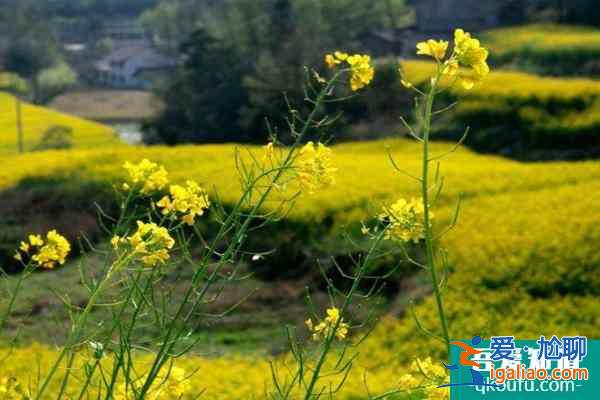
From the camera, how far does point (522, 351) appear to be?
3.01 metres

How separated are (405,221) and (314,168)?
29 centimetres

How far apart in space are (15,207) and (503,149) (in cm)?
772

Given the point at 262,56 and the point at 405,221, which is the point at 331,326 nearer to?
the point at 405,221

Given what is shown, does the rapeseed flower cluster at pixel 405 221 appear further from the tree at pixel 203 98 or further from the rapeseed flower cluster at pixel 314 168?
the tree at pixel 203 98

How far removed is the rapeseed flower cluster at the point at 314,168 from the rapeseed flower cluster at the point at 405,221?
0.19m

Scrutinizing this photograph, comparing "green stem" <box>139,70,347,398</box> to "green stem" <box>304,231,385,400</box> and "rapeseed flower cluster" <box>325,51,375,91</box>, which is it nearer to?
"rapeseed flower cluster" <box>325,51,375,91</box>

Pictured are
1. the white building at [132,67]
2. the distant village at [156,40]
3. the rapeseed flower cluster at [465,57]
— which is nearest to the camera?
the rapeseed flower cluster at [465,57]

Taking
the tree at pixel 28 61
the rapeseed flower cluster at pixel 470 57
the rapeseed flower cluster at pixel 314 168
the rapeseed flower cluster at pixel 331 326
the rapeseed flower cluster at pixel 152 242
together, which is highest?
the rapeseed flower cluster at pixel 470 57

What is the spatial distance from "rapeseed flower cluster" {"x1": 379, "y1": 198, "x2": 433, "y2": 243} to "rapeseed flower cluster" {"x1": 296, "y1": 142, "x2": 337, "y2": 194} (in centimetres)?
19

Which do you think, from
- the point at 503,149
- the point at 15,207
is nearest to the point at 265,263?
the point at 15,207

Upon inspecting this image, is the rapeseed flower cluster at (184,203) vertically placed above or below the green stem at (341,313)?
above

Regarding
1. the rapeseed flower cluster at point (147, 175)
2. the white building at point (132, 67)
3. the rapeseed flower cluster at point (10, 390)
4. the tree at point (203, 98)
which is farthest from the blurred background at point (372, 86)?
the rapeseed flower cluster at point (10, 390)

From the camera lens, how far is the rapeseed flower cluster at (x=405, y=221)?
2645 millimetres

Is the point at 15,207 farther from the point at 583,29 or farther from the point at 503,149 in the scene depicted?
the point at 583,29
